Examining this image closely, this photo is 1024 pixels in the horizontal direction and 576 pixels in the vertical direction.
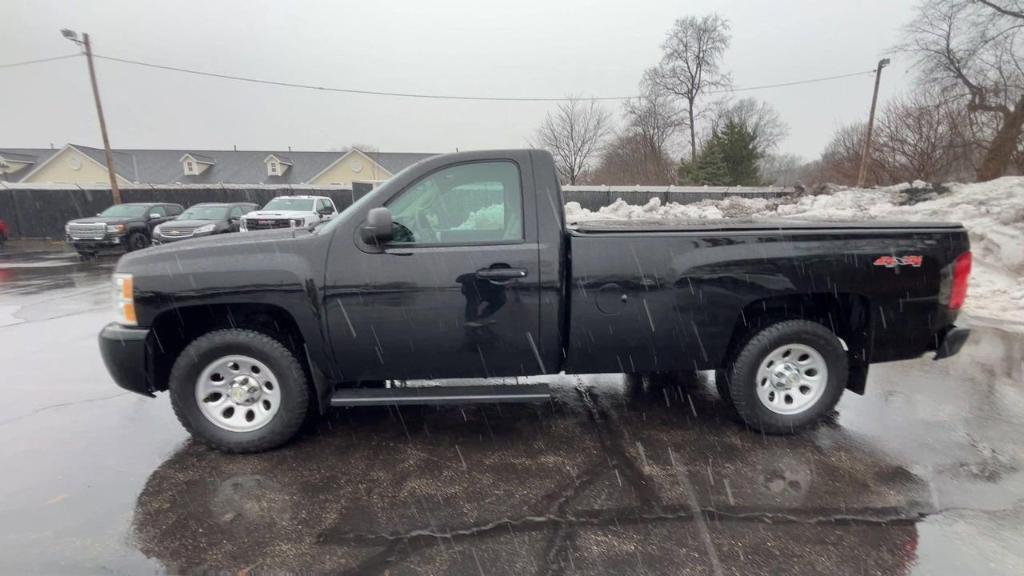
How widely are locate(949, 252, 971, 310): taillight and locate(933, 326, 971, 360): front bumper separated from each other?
0.64 feet

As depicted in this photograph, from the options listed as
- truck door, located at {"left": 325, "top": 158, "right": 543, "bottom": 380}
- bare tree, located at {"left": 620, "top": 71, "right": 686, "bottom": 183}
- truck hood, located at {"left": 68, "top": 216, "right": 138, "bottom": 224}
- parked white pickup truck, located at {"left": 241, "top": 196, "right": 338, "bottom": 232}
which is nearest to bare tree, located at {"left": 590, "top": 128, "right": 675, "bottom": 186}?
bare tree, located at {"left": 620, "top": 71, "right": 686, "bottom": 183}

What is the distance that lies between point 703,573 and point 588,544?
54 centimetres

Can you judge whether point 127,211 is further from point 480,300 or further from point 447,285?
point 480,300

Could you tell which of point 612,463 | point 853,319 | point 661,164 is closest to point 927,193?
point 853,319

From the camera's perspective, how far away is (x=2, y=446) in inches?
147

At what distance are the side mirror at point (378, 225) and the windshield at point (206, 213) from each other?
15.9 m

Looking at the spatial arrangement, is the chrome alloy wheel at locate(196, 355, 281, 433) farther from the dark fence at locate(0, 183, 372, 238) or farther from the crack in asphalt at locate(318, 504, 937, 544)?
the dark fence at locate(0, 183, 372, 238)

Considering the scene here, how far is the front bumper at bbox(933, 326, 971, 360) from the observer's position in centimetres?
370

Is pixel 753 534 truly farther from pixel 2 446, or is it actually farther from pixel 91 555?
pixel 2 446

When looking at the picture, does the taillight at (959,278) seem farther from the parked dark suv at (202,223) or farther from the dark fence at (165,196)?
the dark fence at (165,196)

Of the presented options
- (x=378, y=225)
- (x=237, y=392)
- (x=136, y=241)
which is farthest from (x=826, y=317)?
(x=136, y=241)

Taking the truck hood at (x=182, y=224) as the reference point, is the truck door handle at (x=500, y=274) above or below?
below

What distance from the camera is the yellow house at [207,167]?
51.0 meters

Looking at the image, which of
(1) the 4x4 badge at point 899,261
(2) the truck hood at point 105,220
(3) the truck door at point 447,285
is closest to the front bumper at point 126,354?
(3) the truck door at point 447,285
